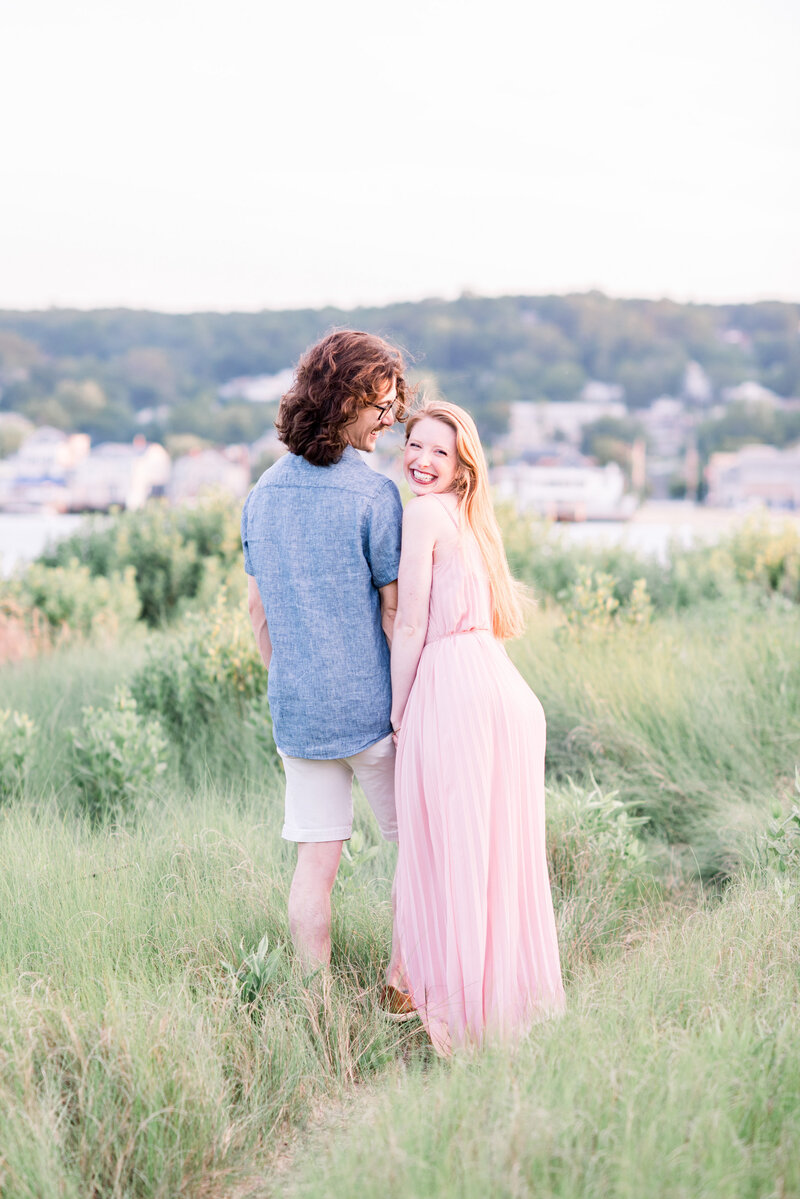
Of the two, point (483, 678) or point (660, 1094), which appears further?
point (483, 678)

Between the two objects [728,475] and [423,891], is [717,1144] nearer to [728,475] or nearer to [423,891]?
[423,891]

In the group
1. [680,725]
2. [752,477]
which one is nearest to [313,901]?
[680,725]

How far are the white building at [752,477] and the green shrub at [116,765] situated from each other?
2236 cm

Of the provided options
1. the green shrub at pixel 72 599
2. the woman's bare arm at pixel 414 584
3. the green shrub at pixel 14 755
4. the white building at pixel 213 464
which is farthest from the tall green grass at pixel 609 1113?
the white building at pixel 213 464

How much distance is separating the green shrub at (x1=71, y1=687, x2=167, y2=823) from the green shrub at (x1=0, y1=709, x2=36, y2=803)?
26 centimetres

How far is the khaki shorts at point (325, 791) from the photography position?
2.78 meters

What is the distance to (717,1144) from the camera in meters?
1.76

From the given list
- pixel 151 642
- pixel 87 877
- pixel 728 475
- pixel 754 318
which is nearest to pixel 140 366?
pixel 728 475

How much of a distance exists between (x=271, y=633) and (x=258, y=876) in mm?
1066

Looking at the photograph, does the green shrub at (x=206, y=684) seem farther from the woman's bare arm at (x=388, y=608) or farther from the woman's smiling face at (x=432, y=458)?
the woman's smiling face at (x=432, y=458)

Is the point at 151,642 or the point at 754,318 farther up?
the point at 754,318

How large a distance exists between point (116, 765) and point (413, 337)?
35929mm

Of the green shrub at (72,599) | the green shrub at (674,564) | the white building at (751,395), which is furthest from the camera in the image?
the white building at (751,395)

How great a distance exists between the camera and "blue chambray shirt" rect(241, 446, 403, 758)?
8.61 ft
